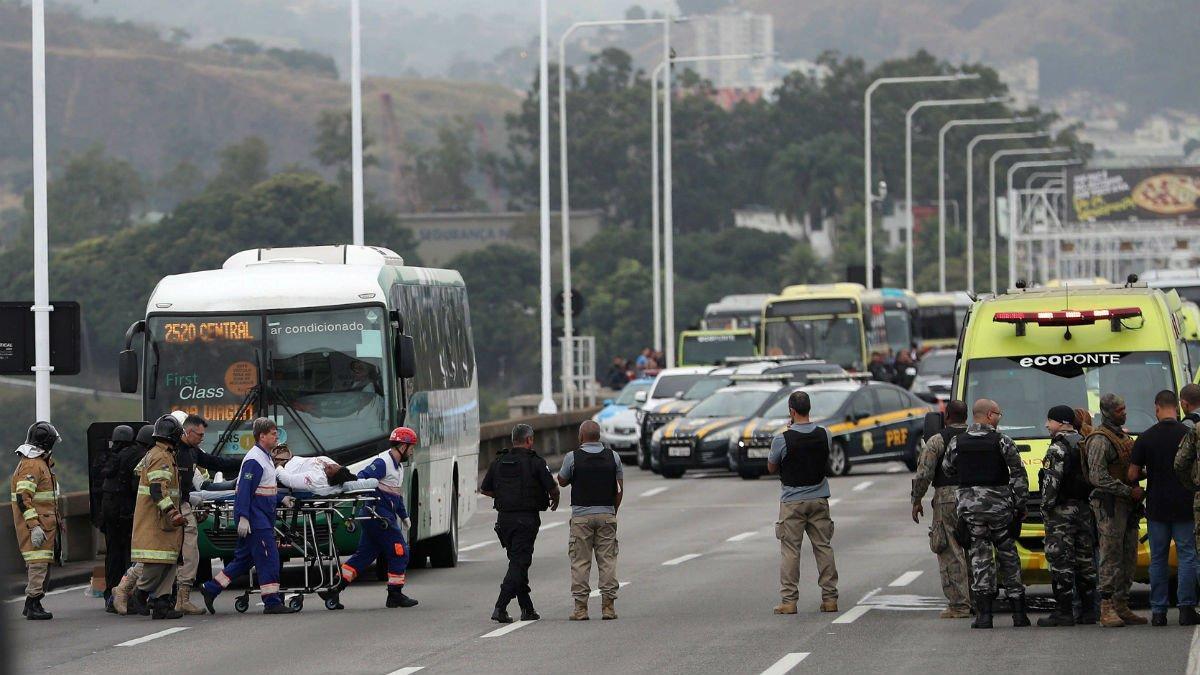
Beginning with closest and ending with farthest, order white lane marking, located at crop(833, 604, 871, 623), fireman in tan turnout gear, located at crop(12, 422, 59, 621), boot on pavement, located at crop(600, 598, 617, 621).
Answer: white lane marking, located at crop(833, 604, 871, 623)
boot on pavement, located at crop(600, 598, 617, 621)
fireman in tan turnout gear, located at crop(12, 422, 59, 621)

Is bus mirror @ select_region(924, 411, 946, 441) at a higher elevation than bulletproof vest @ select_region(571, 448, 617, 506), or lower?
higher

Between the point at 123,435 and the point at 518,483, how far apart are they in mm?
3323

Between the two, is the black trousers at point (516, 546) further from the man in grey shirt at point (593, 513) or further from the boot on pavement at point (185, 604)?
the boot on pavement at point (185, 604)

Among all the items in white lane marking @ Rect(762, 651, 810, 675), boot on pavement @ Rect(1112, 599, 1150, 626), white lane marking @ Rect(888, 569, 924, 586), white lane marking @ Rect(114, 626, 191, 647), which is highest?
boot on pavement @ Rect(1112, 599, 1150, 626)

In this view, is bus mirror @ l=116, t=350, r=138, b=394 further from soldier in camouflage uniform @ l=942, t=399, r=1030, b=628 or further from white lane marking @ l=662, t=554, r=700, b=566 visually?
soldier in camouflage uniform @ l=942, t=399, r=1030, b=628

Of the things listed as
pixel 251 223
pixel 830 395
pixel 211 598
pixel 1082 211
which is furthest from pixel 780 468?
pixel 1082 211

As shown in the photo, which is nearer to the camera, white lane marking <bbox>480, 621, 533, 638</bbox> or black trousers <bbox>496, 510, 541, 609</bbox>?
white lane marking <bbox>480, 621, 533, 638</bbox>

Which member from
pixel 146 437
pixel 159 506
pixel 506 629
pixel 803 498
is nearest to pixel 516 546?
pixel 506 629

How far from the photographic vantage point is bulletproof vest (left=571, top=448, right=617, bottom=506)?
16906mm

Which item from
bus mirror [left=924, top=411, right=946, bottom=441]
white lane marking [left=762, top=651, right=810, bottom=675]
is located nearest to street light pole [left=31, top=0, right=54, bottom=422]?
bus mirror [left=924, top=411, right=946, bottom=441]

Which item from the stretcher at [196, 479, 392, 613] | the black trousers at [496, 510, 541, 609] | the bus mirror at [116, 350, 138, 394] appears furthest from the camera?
the bus mirror at [116, 350, 138, 394]

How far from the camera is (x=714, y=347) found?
51.2 metres

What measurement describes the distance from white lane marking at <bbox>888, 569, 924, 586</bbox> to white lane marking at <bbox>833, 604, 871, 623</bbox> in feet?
6.14

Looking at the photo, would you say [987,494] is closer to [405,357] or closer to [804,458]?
[804,458]
